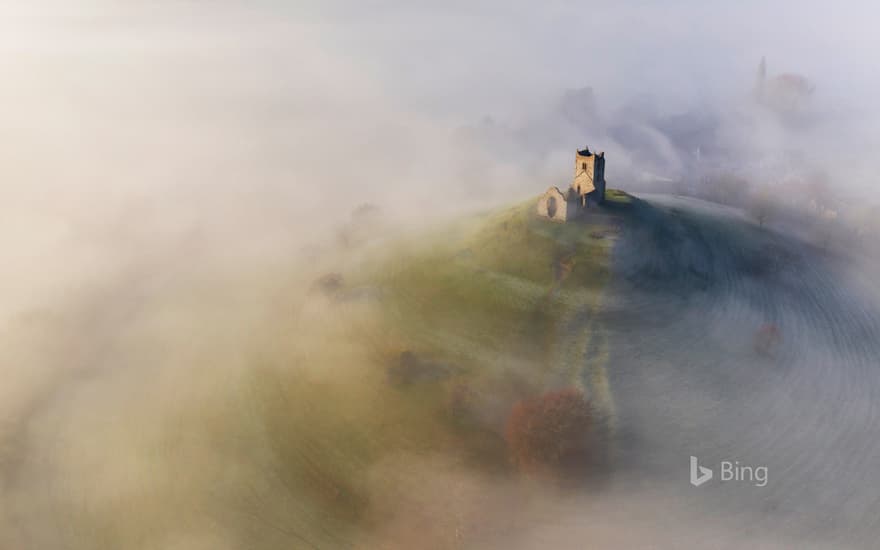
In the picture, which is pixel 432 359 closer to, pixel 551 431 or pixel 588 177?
pixel 551 431

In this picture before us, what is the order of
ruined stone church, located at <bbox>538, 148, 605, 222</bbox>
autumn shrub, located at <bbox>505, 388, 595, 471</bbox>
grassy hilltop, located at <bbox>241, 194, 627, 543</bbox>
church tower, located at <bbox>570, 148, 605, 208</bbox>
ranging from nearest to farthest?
autumn shrub, located at <bbox>505, 388, 595, 471</bbox> → grassy hilltop, located at <bbox>241, 194, 627, 543</bbox> → church tower, located at <bbox>570, 148, 605, 208</bbox> → ruined stone church, located at <bbox>538, 148, 605, 222</bbox>

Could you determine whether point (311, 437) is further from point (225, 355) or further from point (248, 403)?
point (225, 355)

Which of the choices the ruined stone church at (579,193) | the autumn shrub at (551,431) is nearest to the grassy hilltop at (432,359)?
the autumn shrub at (551,431)

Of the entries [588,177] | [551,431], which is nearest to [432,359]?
[551,431]

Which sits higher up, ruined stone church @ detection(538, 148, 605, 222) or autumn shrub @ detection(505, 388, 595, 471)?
ruined stone church @ detection(538, 148, 605, 222)

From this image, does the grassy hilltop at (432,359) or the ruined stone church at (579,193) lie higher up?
the ruined stone church at (579,193)

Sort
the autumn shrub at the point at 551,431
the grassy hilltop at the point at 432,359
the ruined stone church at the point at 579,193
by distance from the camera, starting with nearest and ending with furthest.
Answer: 1. the autumn shrub at the point at 551,431
2. the grassy hilltop at the point at 432,359
3. the ruined stone church at the point at 579,193

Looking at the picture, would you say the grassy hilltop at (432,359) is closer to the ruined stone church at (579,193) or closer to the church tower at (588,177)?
the ruined stone church at (579,193)

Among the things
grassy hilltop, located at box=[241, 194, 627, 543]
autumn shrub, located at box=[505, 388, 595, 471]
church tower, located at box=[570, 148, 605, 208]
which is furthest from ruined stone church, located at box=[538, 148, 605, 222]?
autumn shrub, located at box=[505, 388, 595, 471]

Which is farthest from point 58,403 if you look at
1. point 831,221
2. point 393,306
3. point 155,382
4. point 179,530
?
point 831,221

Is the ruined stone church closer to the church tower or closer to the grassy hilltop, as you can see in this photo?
the church tower
